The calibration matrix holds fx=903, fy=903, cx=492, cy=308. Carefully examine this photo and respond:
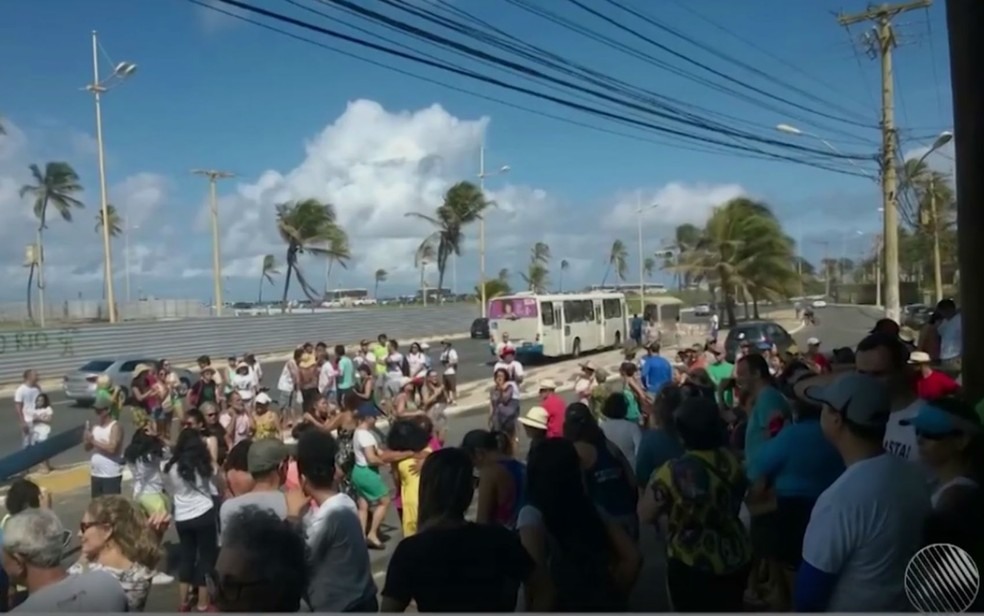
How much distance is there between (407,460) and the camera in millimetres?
7051

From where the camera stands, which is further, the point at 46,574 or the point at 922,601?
the point at 46,574

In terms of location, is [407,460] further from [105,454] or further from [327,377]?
[327,377]

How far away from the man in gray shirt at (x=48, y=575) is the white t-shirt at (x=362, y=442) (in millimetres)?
4351

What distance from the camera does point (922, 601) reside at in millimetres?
2551

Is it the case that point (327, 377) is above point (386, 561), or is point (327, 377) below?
above

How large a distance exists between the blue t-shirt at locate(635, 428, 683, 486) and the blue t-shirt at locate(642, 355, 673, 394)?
6.80 m

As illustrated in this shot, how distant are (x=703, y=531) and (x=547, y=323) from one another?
27.5 meters

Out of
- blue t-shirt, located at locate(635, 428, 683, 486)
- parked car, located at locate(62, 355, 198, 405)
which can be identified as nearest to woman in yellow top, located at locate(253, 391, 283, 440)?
parked car, located at locate(62, 355, 198, 405)

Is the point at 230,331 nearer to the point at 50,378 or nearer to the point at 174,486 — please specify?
the point at 50,378

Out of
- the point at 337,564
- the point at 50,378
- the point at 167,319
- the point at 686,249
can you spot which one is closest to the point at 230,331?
the point at 167,319

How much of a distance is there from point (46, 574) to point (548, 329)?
92.4 ft

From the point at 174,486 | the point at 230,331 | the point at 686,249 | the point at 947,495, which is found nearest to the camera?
the point at 947,495

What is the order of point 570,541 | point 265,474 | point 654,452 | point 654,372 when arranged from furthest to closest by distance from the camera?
1. point 654,372
2. point 654,452
3. point 265,474
4. point 570,541

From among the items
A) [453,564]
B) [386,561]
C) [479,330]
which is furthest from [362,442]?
[479,330]
